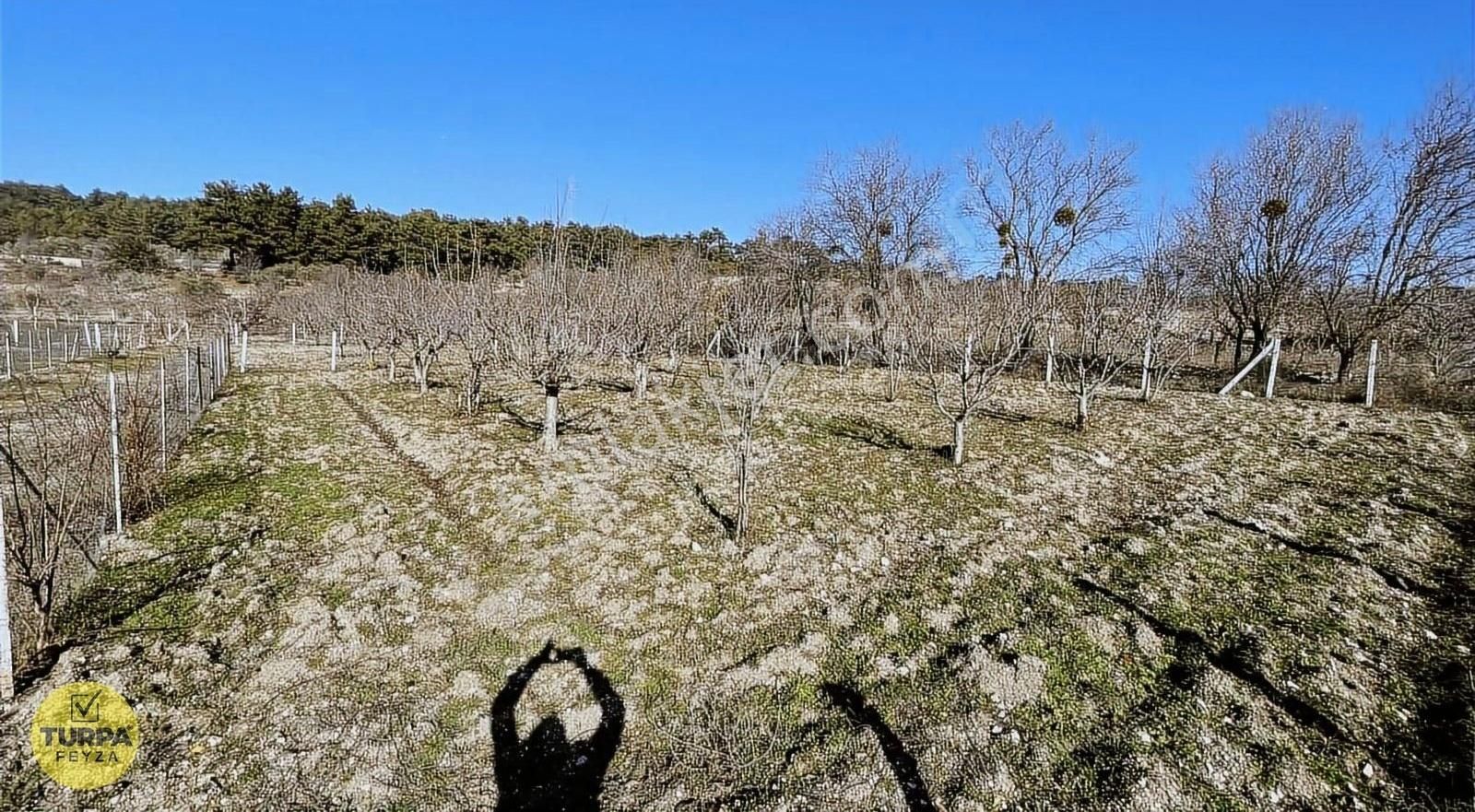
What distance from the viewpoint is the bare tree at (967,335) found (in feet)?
26.8

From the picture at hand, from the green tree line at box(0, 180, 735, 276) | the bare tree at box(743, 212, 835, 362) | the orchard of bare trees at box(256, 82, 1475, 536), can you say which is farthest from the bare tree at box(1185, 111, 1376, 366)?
the green tree line at box(0, 180, 735, 276)

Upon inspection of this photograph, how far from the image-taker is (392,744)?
3.61 m

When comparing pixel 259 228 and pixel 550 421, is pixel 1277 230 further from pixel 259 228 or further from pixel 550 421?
pixel 259 228

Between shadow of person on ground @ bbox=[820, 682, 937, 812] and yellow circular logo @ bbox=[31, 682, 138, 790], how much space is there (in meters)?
4.10

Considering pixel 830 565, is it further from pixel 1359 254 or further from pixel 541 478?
pixel 1359 254

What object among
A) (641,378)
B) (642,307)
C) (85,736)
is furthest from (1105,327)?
(85,736)

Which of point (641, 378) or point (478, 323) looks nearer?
point (478, 323)

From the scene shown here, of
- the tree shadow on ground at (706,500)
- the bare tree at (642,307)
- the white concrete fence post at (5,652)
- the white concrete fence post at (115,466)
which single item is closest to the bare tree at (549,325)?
the bare tree at (642,307)

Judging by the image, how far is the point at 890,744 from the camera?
140 inches

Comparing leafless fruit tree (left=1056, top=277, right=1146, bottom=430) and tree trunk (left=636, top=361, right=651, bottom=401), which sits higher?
leafless fruit tree (left=1056, top=277, right=1146, bottom=430)

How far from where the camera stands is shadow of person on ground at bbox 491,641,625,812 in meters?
3.27

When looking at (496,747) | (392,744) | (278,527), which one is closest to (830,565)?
(496,747)

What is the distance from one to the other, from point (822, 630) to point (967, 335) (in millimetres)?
5928

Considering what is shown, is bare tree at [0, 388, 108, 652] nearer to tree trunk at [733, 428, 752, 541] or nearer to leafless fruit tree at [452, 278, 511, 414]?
leafless fruit tree at [452, 278, 511, 414]
